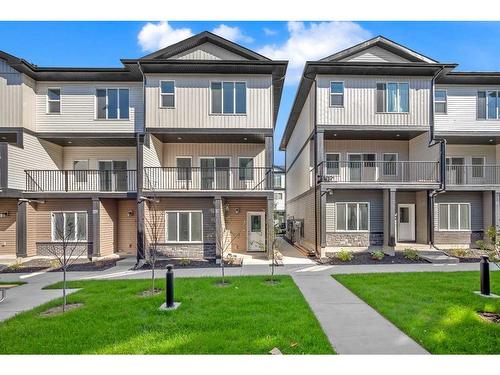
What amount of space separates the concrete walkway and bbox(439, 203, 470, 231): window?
11.3m

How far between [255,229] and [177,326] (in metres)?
10.6

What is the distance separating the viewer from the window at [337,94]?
589 inches

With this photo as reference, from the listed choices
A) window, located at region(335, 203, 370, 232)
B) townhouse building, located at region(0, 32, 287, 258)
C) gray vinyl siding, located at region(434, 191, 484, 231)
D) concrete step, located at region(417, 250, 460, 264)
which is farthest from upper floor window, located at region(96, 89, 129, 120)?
gray vinyl siding, located at region(434, 191, 484, 231)

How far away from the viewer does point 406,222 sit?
55.1 ft

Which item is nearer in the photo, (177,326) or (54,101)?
(177,326)

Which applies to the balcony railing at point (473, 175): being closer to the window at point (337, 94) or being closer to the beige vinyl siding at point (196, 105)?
the window at point (337, 94)

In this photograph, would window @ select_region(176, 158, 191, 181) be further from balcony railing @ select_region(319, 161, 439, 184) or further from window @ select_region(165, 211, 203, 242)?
balcony railing @ select_region(319, 161, 439, 184)

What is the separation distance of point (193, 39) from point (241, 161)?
669cm

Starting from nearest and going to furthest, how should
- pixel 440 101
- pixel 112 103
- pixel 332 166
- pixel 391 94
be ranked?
pixel 391 94
pixel 112 103
pixel 440 101
pixel 332 166

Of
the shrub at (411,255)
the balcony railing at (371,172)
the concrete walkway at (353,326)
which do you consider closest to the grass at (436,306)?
the concrete walkway at (353,326)

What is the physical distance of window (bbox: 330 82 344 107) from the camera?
15.0m

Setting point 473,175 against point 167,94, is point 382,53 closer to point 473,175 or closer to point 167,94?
point 473,175

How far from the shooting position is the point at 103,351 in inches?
181

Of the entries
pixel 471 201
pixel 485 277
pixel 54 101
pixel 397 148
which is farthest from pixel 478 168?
pixel 54 101
